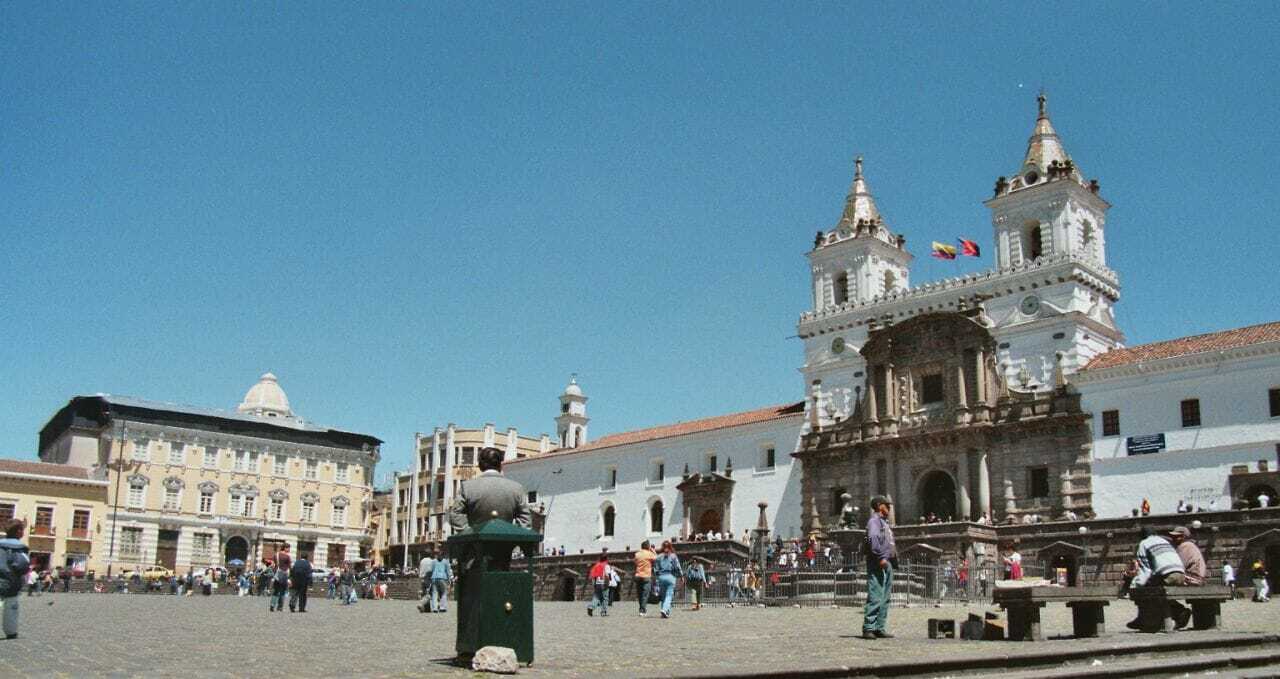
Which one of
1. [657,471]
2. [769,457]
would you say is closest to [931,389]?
[769,457]

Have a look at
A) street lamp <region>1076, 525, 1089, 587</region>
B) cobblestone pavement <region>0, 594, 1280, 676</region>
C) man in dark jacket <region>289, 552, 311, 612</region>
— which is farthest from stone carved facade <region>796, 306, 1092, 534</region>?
man in dark jacket <region>289, 552, 311, 612</region>

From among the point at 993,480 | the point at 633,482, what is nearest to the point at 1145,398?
the point at 993,480

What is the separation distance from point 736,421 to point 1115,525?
21.7 m

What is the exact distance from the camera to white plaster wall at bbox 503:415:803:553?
178 ft

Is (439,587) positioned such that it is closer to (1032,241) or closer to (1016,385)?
(1016,385)

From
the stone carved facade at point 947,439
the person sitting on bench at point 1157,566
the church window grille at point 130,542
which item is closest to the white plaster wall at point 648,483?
the stone carved facade at point 947,439

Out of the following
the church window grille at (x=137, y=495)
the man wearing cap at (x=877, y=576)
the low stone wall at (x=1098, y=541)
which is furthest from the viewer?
the church window grille at (x=137, y=495)

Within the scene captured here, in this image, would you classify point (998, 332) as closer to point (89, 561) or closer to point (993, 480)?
point (993, 480)

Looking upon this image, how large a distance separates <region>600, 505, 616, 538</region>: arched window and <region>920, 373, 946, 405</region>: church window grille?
63.2ft

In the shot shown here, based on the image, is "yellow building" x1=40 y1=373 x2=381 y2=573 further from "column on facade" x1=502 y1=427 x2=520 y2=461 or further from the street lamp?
the street lamp

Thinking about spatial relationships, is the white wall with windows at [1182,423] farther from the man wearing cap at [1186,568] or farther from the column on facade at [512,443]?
the column on facade at [512,443]

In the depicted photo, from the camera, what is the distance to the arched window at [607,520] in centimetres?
6178

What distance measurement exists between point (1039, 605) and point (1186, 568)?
428 cm

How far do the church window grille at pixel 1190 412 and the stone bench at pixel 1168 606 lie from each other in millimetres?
28451
